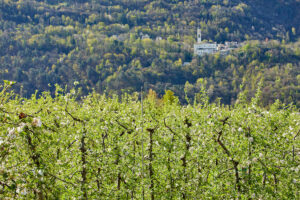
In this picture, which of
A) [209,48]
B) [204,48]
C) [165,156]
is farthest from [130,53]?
[165,156]

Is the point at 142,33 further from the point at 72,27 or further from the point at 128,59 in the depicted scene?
the point at 128,59

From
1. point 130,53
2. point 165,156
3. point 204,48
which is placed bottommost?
point 204,48

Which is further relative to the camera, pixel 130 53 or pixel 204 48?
pixel 204 48

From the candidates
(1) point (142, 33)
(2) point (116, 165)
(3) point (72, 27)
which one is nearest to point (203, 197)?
(2) point (116, 165)

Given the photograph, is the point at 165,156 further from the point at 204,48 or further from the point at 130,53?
the point at 204,48

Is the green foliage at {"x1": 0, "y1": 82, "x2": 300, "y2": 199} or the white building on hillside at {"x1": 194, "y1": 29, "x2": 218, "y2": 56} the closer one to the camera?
Result: the green foliage at {"x1": 0, "y1": 82, "x2": 300, "y2": 199}

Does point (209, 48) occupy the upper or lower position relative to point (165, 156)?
lower

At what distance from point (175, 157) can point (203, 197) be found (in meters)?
1.36

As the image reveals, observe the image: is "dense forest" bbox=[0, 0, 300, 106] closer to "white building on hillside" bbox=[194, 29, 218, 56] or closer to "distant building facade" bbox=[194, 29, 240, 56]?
"distant building facade" bbox=[194, 29, 240, 56]

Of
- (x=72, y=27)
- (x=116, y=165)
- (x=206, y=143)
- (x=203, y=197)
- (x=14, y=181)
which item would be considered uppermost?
(x=14, y=181)

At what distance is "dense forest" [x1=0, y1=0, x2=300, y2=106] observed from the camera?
93.6m

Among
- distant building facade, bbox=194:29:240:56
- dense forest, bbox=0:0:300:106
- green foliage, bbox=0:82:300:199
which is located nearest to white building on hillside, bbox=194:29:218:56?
distant building facade, bbox=194:29:240:56

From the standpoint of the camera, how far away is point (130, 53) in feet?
408

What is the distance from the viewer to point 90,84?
96812 millimetres
